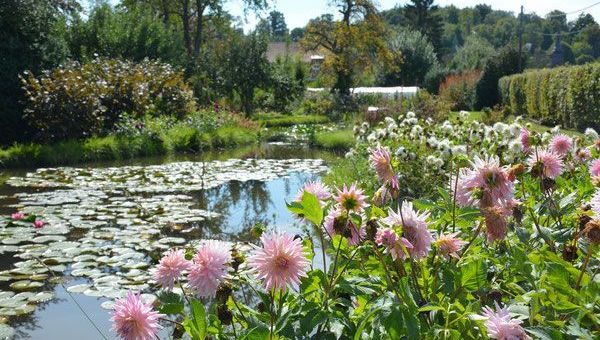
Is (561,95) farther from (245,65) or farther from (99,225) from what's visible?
(99,225)

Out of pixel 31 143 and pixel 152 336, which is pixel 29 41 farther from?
pixel 152 336

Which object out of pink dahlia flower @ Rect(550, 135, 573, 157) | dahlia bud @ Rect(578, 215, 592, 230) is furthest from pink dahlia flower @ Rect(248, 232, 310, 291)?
pink dahlia flower @ Rect(550, 135, 573, 157)

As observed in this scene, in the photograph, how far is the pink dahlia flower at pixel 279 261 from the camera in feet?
4.36

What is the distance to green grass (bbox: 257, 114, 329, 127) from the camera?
876 inches

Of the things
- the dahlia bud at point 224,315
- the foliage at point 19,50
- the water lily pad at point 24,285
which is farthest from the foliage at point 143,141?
the dahlia bud at point 224,315

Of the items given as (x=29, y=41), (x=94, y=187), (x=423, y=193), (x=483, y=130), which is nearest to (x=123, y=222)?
(x=94, y=187)

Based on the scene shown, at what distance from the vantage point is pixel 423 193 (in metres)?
6.82

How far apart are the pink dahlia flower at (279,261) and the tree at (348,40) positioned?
86.9 ft

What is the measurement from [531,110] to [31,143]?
16.0 metres

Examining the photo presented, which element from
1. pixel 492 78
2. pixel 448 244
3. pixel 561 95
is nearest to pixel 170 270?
pixel 448 244

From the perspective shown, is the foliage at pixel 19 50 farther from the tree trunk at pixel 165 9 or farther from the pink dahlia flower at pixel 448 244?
the tree trunk at pixel 165 9

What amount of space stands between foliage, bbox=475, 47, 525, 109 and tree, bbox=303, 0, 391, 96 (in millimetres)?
4500

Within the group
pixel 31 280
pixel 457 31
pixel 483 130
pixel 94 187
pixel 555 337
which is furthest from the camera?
pixel 457 31

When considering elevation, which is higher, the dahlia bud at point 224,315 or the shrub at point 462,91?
the dahlia bud at point 224,315
